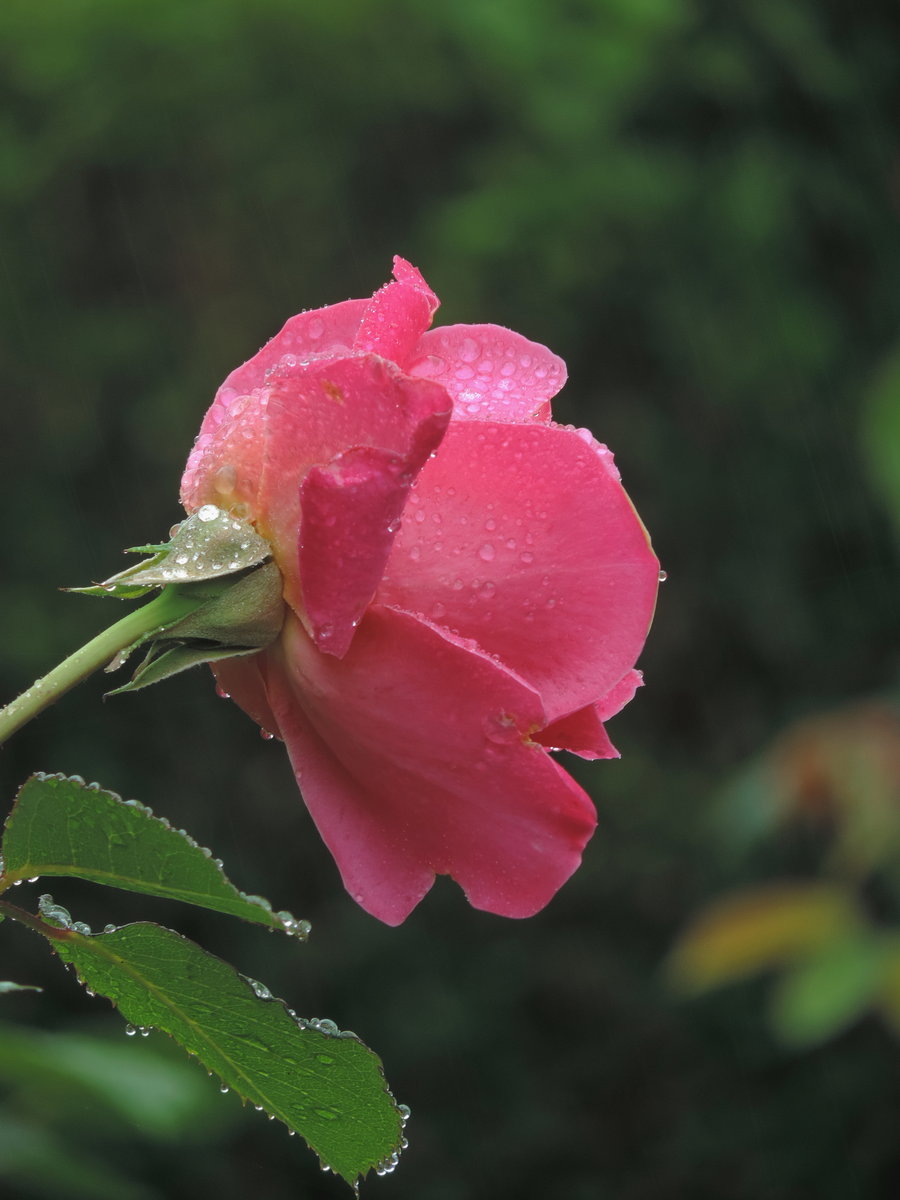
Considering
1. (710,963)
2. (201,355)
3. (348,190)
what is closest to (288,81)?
(348,190)

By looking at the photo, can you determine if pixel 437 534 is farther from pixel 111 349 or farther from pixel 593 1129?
pixel 593 1129

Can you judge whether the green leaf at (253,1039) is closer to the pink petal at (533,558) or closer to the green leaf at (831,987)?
the pink petal at (533,558)

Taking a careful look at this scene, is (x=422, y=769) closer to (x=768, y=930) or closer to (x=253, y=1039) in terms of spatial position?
(x=253, y=1039)

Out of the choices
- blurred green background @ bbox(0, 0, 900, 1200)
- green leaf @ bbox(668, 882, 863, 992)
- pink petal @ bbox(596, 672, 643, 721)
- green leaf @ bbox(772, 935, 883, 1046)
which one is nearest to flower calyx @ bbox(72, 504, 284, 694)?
pink petal @ bbox(596, 672, 643, 721)

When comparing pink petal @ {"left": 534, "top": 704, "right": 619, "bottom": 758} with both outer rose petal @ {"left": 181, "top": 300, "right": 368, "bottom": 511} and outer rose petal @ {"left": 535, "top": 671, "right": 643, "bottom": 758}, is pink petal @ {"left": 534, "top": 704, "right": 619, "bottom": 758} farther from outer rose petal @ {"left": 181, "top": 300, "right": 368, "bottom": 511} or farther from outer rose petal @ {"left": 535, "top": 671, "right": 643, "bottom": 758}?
outer rose petal @ {"left": 181, "top": 300, "right": 368, "bottom": 511}

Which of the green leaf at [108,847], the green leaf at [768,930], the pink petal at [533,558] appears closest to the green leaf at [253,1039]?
A: the green leaf at [108,847]

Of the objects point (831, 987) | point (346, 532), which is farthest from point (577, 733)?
point (831, 987)

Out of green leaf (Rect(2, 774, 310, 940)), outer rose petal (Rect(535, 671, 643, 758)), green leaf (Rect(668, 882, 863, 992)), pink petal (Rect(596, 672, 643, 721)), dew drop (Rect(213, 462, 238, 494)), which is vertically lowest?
green leaf (Rect(668, 882, 863, 992))
